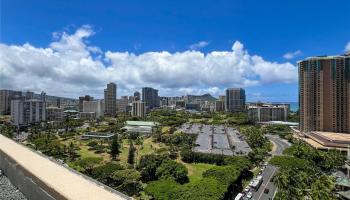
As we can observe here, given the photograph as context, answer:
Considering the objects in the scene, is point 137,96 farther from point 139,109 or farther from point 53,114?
point 53,114

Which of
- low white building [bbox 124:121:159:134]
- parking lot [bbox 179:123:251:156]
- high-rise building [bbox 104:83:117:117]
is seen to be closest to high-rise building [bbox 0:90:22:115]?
high-rise building [bbox 104:83:117:117]

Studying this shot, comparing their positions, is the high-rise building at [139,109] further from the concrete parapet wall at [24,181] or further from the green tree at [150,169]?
the concrete parapet wall at [24,181]

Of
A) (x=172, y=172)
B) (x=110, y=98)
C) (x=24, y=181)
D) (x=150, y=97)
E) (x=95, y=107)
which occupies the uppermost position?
(x=150, y=97)

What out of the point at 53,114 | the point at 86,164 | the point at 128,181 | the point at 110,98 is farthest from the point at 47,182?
the point at 110,98

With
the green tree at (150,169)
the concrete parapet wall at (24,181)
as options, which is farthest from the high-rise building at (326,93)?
the concrete parapet wall at (24,181)

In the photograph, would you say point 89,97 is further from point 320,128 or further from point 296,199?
point 296,199

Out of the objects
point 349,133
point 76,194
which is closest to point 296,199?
point 76,194
